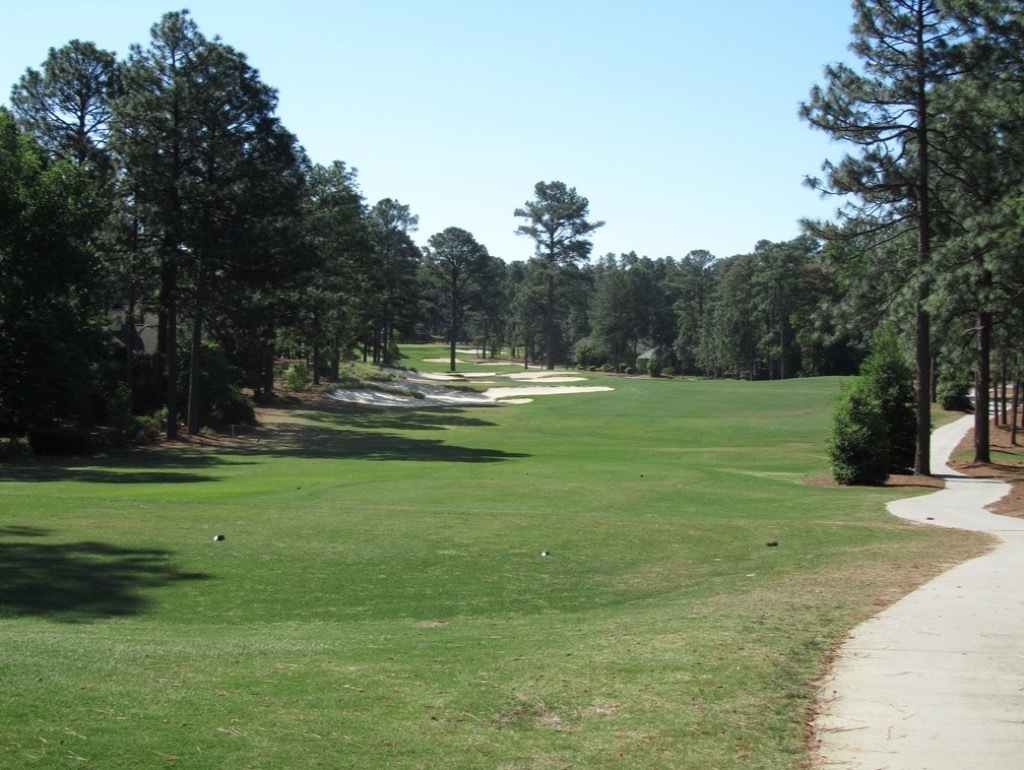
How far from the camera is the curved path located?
5.63 metres

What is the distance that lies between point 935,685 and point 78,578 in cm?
981

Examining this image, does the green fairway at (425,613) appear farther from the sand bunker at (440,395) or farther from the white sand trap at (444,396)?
the sand bunker at (440,395)

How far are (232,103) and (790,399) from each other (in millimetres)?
39408

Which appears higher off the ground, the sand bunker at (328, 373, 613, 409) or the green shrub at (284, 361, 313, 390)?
the green shrub at (284, 361, 313, 390)

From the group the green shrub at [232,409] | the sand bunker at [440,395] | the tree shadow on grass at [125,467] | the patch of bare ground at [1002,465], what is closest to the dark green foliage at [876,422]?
the patch of bare ground at [1002,465]

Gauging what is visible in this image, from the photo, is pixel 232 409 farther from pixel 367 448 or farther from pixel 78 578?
pixel 78 578

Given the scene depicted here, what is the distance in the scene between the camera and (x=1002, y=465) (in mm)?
31672

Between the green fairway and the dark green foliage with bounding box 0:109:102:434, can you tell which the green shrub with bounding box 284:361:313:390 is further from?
the green fairway

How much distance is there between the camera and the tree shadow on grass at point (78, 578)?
10250 millimetres

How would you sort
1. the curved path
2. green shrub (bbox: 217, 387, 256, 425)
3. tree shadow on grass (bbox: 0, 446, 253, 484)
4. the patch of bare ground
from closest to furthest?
1. the curved path
2. the patch of bare ground
3. tree shadow on grass (bbox: 0, 446, 253, 484)
4. green shrub (bbox: 217, 387, 256, 425)

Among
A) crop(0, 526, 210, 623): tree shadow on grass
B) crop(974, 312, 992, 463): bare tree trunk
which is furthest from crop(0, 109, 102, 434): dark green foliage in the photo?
crop(974, 312, 992, 463): bare tree trunk

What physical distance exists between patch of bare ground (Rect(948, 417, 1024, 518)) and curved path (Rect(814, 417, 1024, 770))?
10309mm

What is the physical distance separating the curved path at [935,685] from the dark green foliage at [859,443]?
15160 mm

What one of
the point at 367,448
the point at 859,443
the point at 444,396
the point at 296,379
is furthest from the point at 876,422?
the point at 444,396
